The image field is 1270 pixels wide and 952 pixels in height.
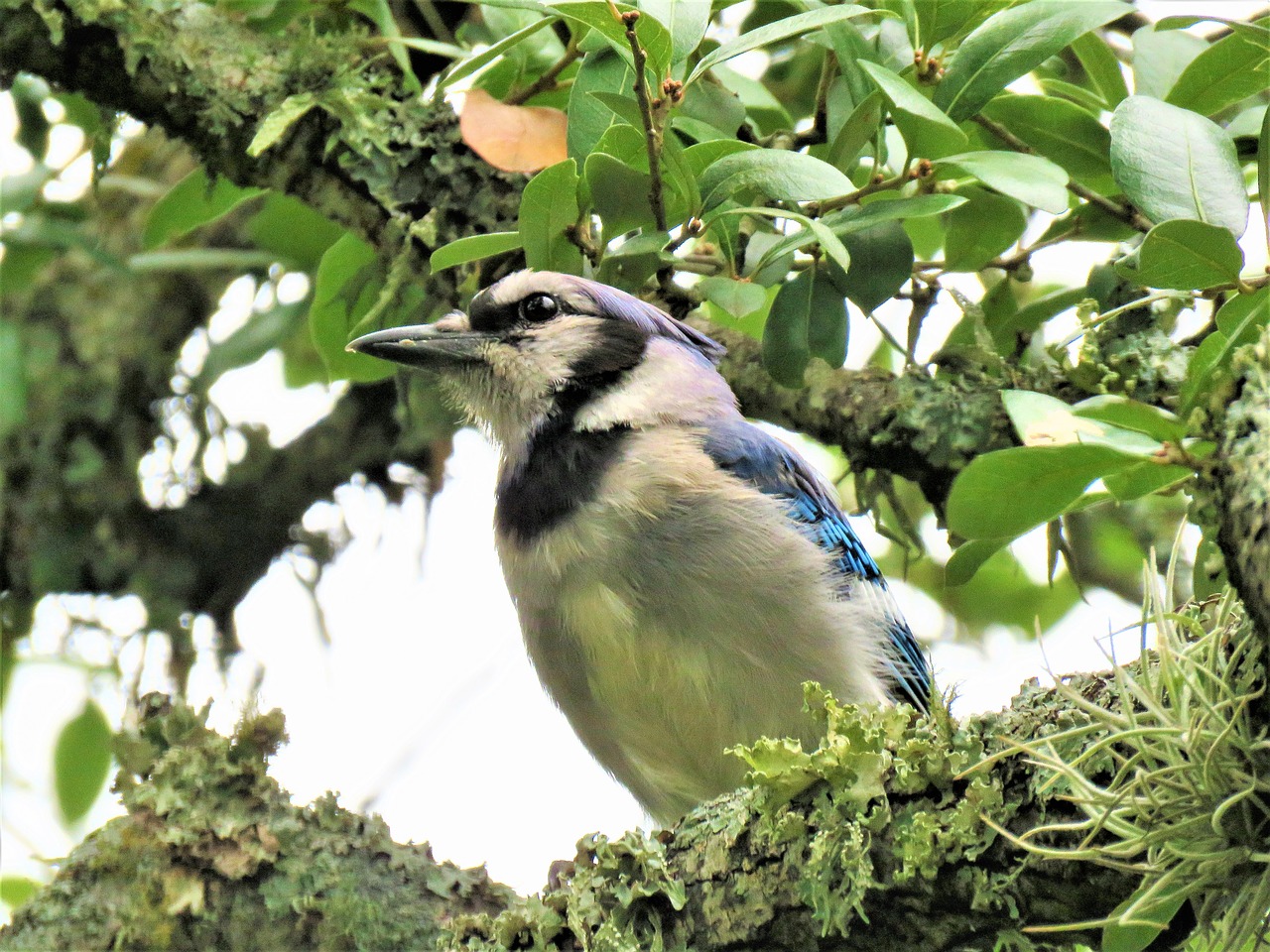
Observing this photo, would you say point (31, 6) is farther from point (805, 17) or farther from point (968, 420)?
point (968, 420)

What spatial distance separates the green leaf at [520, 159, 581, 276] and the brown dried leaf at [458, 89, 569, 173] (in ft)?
0.83

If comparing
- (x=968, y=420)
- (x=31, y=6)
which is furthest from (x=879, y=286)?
(x=31, y=6)

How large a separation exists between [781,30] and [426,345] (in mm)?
1359

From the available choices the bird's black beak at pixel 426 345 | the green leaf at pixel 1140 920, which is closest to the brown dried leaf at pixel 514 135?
the bird's black beak at pixel 426 345

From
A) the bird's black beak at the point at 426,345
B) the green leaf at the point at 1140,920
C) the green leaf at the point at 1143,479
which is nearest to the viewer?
the green leaf at the point at 1140,920

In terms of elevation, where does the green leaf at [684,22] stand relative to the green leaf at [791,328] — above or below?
above

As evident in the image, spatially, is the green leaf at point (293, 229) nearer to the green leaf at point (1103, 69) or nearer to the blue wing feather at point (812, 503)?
the blue wing feather at point (812, 503)

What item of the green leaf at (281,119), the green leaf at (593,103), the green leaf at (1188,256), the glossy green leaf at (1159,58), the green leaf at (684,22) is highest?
the green leaf at (281,119)

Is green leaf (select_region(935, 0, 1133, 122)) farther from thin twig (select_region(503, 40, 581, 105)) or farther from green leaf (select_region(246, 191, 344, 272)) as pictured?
green leaf (select_region(246, 191, 344, 272))

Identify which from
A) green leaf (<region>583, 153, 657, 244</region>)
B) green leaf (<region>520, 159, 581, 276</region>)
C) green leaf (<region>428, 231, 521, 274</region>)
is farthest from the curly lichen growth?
green leaf (<region>583, 153, 657, 244</region>)

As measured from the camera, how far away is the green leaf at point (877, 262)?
270 centimetres

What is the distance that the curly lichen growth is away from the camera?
97.9 inches

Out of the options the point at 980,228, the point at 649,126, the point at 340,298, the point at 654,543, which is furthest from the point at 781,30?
the point at 340,298

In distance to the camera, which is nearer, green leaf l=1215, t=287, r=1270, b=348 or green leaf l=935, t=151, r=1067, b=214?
green leaf l=1215, t=287, r=1270, b=348
